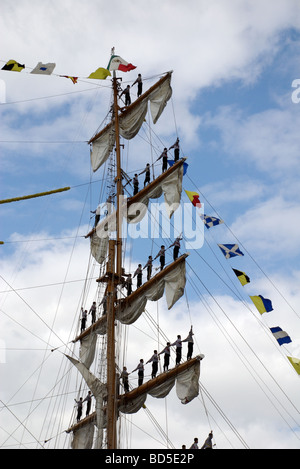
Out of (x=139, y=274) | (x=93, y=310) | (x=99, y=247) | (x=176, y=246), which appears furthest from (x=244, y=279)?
(x=99, y=247)

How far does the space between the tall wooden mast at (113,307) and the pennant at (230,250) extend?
586cm

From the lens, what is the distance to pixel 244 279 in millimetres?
28344

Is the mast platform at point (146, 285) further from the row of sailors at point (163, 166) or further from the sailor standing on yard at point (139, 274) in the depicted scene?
the row of sailors at point (163, 166)

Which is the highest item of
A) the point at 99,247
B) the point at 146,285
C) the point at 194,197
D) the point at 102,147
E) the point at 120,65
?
the point at 120,65

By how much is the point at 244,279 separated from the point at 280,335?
9.56 feet

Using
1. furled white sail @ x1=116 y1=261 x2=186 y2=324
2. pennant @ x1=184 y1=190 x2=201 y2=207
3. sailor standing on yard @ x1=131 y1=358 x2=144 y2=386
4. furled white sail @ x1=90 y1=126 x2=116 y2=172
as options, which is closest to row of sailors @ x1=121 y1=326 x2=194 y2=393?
sailor standing on yard @ x1=131 y1=358 x2=144 y2=386

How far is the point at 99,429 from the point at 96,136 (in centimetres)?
1580

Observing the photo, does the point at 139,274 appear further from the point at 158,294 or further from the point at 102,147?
the point at 102,147

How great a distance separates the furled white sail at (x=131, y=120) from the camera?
36.3 metres

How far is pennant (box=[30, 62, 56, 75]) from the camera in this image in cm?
3003
